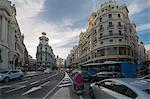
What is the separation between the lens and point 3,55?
2058 inches

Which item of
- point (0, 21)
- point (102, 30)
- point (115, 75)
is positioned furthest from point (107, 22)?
point (115, 75)

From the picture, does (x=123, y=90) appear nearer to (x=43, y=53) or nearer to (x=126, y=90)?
(x=126, y=90)

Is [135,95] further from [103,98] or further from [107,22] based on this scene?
[107,22]

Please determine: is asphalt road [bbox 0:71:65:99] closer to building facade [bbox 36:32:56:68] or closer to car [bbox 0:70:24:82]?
car [bbox 0:70:24:82]

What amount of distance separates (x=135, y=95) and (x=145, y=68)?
50.9m

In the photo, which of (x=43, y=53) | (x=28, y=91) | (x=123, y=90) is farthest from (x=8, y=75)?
(x=43, y=53)

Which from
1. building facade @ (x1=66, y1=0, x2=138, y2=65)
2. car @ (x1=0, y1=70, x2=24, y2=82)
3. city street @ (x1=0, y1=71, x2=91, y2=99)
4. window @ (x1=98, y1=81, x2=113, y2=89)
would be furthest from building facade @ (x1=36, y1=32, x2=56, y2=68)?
window @ (x1=98, y1=81, x2=113, y2=89)

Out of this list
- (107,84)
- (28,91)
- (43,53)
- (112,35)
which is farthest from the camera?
(43,53)

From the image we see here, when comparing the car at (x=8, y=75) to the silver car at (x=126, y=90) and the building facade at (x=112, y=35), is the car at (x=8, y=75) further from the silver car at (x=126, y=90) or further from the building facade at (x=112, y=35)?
the building facade at (x=112, y=35)

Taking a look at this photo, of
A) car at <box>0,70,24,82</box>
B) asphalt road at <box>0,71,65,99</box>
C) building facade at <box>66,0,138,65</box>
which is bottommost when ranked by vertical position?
asphalt road at <box>0,71,65,99</box>

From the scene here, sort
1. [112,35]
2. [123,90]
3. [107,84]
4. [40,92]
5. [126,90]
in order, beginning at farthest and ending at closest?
[112,35] < [40,92] < [107,84] < [123,90] < [126,90]

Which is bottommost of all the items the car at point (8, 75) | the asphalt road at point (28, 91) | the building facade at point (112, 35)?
the asphalt road at point (28, 91)

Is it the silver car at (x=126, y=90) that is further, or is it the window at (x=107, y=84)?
the window at (x=107, y=84)

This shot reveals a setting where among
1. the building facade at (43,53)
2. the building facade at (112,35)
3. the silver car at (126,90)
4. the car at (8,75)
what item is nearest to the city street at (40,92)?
the silver car at (126,90)
